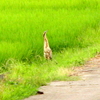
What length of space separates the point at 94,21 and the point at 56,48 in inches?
95.6

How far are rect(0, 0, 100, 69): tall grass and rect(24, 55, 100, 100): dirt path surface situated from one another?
233 cm

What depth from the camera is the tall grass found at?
909 cm

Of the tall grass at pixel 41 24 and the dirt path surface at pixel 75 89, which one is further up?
the tall grass at pixel 41 24

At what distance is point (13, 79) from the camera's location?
6359 millimetres

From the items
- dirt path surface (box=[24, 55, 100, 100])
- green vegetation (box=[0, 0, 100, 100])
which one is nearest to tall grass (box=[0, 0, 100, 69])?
green vegetation (box=[0, 0, 100, 100])

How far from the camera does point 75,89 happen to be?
17.7 feet

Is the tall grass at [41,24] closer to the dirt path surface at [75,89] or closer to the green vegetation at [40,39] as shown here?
the green vegetation at [40,39]

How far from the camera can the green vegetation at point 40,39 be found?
6.30 m

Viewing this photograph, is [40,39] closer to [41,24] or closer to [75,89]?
[41,24]

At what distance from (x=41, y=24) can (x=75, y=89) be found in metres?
5.91

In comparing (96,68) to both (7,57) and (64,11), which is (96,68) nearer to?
(7,57)

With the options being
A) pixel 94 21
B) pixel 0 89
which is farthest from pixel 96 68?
pixel 94 21

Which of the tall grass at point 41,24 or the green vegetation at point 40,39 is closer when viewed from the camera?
the green vegetation at point 40,39

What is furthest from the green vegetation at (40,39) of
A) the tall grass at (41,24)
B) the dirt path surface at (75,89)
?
the dirt path surface at (75,89)
